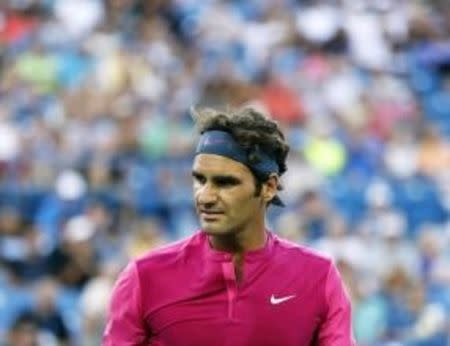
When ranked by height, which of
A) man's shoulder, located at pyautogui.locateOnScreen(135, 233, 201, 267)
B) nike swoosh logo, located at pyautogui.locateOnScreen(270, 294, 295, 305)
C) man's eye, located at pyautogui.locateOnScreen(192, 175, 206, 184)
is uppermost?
man's eye, located at pyautogui.locateOnScreen(192, 175, 206, 184)

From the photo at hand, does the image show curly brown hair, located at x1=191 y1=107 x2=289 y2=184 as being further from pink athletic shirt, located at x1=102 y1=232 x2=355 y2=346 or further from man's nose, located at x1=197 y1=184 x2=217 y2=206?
pink athletic shirt, located at x1=102 y1=232 x2=355 y2=346

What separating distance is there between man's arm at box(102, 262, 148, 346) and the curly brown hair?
571mm

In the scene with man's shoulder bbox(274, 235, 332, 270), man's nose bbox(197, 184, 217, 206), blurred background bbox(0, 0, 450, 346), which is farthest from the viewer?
blurred background bbox(0, 0, 450, 346)

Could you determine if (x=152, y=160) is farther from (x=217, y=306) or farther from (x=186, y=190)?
(x=217, y=306)

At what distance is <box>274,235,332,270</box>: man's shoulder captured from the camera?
19.3 feet

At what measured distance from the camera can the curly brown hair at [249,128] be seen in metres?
5.67

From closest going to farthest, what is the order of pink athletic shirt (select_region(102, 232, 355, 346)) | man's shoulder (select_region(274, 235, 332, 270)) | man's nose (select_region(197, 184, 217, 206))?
man's nose (select_region(197, 184, 217, 206)) → pink athletic shirt (select_region(102, 232, 355, 346)) → man's shoulder (select_region(274, 235, 332, 270))

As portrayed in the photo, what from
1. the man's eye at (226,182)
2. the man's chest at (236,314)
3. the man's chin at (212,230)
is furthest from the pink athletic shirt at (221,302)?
the man's eye at (226,182)

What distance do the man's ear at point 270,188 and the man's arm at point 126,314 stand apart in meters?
0.53

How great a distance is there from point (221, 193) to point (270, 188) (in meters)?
0.24

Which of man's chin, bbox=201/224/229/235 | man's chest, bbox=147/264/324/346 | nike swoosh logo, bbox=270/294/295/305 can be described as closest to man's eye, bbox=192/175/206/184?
man's chin, bbox=201/224/229/235

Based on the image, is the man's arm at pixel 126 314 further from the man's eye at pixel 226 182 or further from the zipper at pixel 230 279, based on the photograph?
the man's eye at pixel 226 182

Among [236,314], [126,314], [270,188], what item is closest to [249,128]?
[270,188]

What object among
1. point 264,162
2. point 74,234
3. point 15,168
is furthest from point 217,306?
point 15,168
